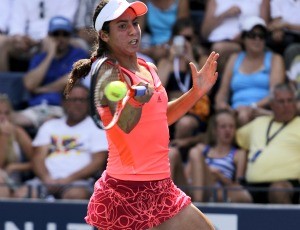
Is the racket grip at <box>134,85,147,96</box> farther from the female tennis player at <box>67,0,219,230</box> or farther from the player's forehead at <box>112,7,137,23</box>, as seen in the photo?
the player's forehead at <box>112,7,137,23</box>

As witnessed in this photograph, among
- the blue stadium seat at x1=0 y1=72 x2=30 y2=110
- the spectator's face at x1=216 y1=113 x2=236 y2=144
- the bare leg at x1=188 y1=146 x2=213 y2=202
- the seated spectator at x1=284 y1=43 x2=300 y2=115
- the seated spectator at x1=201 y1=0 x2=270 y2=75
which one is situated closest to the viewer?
the bare leg at x1=188 y1=146 x2=213 y2=202

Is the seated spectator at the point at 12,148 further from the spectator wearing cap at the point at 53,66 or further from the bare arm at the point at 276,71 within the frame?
the bare arm at the point at 276,71

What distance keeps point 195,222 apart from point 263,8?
4.53 m

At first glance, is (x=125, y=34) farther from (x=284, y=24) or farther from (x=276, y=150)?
(x=284, y=24)

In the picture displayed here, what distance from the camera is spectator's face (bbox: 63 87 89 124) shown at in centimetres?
859

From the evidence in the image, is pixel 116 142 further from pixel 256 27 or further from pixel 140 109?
pixel 256 27

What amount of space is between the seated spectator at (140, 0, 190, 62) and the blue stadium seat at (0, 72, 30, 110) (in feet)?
4.25

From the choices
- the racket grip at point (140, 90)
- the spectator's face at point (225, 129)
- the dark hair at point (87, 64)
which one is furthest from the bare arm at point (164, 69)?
the racket grip at point (140, 90)

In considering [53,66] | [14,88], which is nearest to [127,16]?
[53,66]

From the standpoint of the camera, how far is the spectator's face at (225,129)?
27.0ft

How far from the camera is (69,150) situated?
335 inches

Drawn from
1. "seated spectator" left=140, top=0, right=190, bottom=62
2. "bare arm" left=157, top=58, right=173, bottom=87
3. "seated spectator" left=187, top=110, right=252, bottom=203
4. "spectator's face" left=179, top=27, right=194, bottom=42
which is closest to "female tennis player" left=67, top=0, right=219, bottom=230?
"seated spectator" left=187, top=110, right=252, bottom=203

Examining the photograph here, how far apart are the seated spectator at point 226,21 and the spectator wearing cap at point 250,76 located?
0.27m

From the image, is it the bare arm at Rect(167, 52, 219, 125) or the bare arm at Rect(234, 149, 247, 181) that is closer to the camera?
the bare arm at Rect(167, 52, 219, 125)
